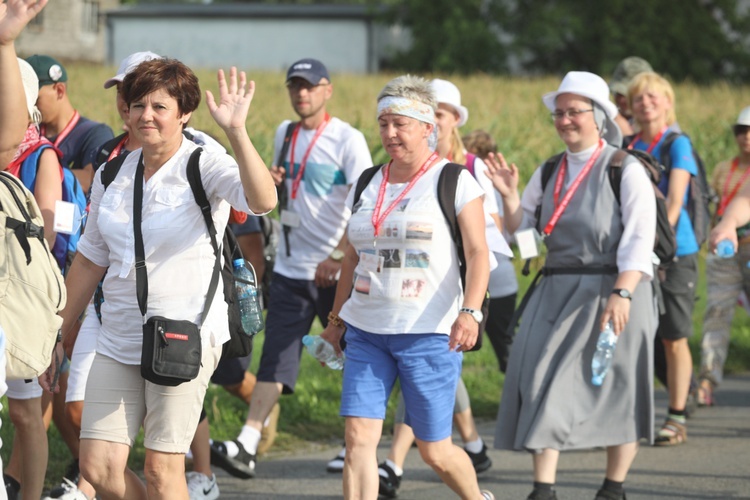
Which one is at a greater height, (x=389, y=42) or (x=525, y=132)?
(x=389, y=42)

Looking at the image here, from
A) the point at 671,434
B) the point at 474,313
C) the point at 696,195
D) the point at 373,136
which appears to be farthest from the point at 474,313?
the point at 373,136

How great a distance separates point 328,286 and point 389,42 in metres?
48.3

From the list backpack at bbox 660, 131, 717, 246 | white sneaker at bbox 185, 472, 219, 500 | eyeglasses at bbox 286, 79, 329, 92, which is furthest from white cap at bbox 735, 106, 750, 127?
white sneaker at bbox 185, 472, 219, 500

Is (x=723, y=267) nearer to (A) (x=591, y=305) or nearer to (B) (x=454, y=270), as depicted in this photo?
(A) (x=591, y=305)

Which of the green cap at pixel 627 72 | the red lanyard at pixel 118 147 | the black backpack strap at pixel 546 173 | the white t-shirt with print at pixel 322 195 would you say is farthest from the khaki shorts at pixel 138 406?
the green cap at pixel 627 72

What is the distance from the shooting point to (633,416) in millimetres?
5680

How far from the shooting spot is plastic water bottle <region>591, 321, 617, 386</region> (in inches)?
→ 217

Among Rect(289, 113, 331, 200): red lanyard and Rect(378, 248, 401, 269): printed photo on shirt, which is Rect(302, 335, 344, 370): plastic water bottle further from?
Rect(289, 113, 331, 200): red lanyard

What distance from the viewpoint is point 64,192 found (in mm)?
5301

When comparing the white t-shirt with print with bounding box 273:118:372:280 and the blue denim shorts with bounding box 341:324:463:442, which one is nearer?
the blue denim shorts with bounding box 341:324:463:442

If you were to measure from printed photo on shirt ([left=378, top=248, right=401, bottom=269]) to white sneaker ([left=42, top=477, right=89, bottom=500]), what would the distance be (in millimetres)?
1716

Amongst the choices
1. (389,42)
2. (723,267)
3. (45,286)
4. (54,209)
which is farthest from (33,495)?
(389,42)

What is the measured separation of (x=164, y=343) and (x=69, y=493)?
1.57 m

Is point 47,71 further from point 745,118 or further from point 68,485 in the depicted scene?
point 745,118
